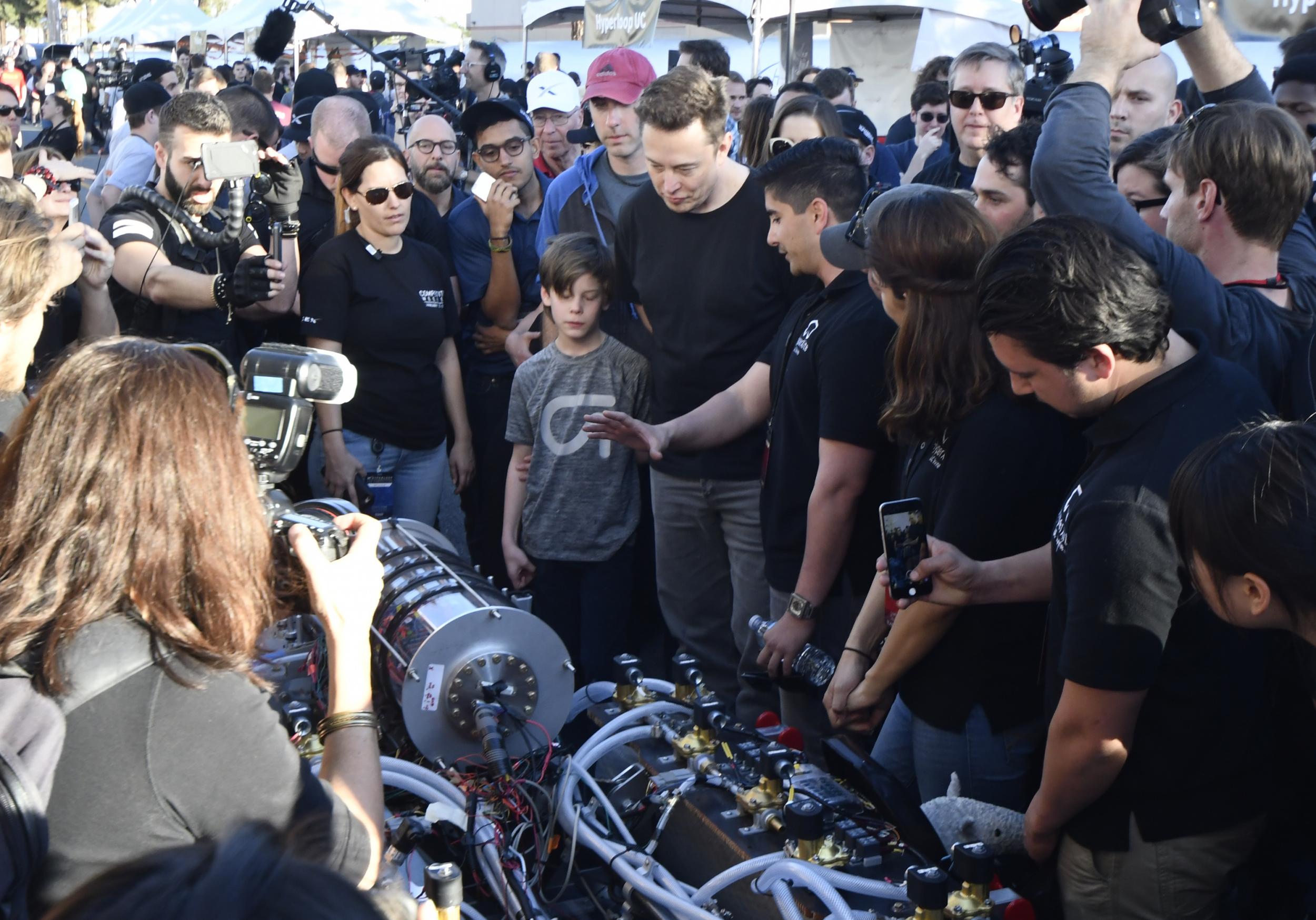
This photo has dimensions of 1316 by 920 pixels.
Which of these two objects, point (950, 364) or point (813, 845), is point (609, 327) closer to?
point (950, 364)

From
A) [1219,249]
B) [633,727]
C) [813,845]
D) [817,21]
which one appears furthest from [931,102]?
[817,21]

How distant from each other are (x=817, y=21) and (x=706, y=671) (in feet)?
36.6

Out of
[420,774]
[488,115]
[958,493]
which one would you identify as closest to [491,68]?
[488,115]

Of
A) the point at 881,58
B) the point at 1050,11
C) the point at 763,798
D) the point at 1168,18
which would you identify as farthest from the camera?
the point at 881,58

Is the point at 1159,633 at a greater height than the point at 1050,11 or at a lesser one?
lesser

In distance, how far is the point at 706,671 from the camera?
12.6ft

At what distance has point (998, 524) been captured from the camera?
2303mm

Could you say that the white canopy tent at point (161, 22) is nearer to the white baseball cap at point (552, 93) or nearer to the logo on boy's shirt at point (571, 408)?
the white baseball cap at point (552, 93)

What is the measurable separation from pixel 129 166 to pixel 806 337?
428 cm

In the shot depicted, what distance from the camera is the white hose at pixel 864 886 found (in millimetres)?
1690

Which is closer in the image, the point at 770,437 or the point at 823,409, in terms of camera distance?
the point at 823,409

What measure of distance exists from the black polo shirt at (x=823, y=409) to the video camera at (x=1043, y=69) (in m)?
1.12

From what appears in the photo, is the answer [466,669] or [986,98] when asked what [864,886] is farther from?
[986,98]

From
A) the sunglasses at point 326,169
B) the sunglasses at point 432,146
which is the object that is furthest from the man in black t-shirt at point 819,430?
the sunglasses at point 432,146
